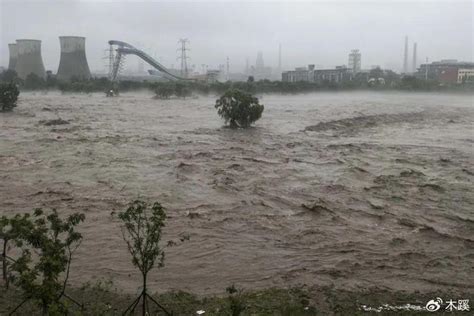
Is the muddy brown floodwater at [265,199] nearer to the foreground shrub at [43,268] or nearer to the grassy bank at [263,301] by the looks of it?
the grassy bank at [263,301]

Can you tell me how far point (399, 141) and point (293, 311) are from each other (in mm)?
14595

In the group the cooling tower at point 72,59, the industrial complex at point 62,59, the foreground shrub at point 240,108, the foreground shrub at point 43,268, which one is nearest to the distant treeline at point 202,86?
the industrial complex at point 62,59

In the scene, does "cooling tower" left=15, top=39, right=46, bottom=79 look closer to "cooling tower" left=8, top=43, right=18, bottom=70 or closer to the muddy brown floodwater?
"cooling tower" left=8, top=43, right=18, bottom=70

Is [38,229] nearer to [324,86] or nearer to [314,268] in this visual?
[314,268]

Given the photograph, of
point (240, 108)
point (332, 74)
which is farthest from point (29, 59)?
point (332, 74)

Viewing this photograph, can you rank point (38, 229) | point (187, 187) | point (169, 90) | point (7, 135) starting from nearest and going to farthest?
point (38, 229), point (187, 187), point (7, 135), point (169, 90)

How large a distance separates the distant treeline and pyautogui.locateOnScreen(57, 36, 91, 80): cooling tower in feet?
4.47

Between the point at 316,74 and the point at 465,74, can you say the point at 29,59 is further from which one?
the point at 465,74

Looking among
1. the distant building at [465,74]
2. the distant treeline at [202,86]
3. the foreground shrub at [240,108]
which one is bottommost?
the foreground shrub at [240,108]

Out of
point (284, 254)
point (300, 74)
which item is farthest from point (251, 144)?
point (300, 74)

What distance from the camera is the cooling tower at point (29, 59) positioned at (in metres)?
51.2

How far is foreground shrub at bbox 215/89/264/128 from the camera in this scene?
21045mm

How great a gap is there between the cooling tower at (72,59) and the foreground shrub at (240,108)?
34040 millimetres

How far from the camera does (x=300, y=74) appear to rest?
305 ft
